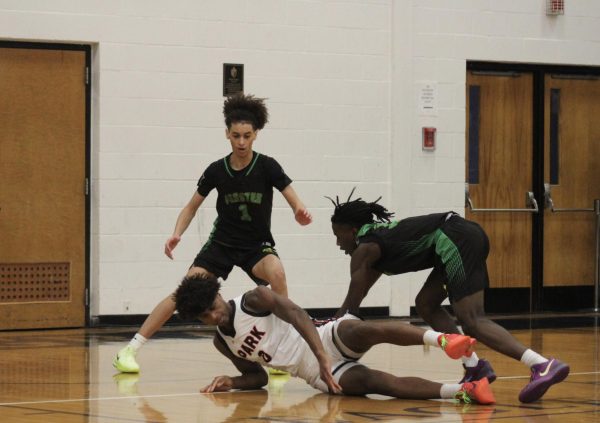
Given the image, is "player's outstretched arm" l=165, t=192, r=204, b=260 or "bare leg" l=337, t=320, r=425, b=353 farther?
"player's outstretched arm" l=165, t=192, r=204, b=260

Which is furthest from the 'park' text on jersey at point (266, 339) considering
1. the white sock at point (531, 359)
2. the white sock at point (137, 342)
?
the white sock at point (137, 342)

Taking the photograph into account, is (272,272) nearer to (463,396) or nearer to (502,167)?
(463,396)

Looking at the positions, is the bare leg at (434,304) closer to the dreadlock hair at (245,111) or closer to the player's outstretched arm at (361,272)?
the player's outstretched arm at (361,272)

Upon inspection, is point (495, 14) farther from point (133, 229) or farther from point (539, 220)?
point (133, 229)

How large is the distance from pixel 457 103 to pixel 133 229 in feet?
12.5

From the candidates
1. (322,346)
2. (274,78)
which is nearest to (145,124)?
(274,78)

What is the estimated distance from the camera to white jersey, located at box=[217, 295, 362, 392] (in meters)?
6.87

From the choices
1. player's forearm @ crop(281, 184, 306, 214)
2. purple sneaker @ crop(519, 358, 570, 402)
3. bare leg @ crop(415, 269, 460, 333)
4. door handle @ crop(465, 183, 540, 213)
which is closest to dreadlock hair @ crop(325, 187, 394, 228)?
bare leg @ crop(415, 269, 460, 333)

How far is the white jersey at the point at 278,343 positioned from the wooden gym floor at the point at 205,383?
0.18m

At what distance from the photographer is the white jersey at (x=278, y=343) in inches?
270

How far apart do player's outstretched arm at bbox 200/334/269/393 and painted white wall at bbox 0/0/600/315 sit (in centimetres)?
496

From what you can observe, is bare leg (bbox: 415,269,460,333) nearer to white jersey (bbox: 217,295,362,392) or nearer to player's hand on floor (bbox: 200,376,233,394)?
white jersey (bbox: 217,295,362,392)

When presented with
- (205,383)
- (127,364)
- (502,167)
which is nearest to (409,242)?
(205,383)

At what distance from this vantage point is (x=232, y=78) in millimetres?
12570
